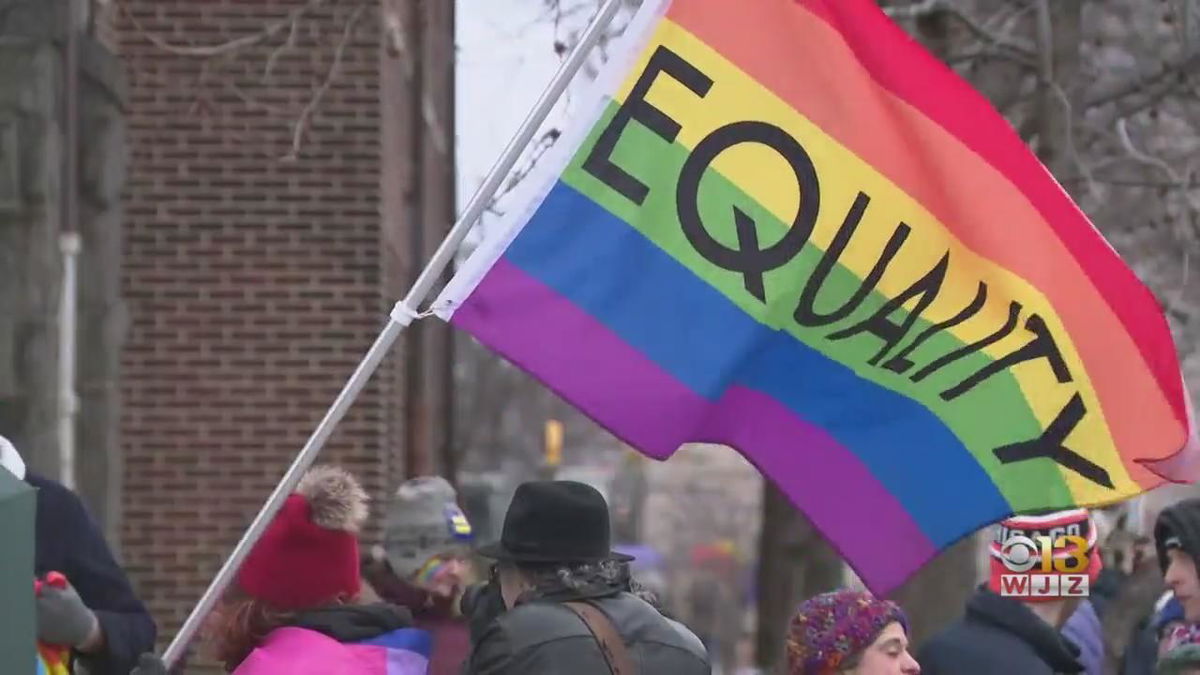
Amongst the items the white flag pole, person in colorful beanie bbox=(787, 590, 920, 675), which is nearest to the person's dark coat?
the white flag pole

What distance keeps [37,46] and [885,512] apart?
598 centimetres

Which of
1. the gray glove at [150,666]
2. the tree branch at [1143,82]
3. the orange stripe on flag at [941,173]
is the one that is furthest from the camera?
the tree branch at [1143,82]

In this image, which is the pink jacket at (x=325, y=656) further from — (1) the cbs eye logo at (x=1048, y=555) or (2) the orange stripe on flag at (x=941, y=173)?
(1) the cbs eye logo at (x=1048, y=555)

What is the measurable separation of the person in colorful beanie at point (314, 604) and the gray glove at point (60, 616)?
0.30 meters

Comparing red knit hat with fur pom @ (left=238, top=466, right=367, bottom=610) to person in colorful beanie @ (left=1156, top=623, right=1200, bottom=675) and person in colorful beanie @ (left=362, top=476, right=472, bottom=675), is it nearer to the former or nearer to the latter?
person in colorful beanie @ (left=362, top=476, right=472, bottom=675)

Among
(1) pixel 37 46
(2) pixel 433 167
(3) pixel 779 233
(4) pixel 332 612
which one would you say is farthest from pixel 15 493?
(2) pixel 433 167

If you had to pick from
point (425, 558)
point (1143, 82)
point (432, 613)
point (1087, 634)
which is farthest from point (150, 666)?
point (1143, 82)

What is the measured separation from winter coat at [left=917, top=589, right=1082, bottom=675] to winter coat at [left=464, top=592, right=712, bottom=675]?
1.81m

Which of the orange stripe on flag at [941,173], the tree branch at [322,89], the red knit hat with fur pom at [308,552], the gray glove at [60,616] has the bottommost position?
the gray glove at [60,616]

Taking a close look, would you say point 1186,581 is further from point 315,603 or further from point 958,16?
point 958,16

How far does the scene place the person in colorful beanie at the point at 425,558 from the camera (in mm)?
6762

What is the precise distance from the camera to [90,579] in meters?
5.77

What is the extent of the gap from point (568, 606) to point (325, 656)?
3.11ft

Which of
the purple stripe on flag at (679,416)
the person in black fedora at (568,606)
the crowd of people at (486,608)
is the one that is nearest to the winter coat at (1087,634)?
the crowd of people at (486,608)
